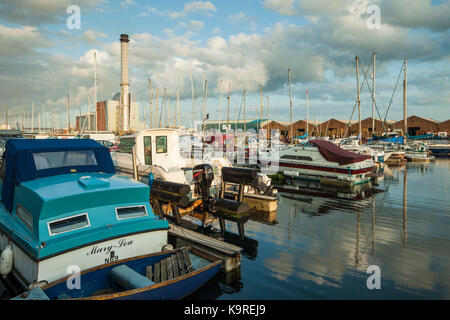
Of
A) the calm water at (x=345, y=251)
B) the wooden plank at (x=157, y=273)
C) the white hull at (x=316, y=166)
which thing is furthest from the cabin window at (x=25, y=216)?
the white hull at (x=316, y=166)

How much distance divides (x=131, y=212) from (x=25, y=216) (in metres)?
2.06

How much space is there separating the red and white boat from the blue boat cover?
51.9ft

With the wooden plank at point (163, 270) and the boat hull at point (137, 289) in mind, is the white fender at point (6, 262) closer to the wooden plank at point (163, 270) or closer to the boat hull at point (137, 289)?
the boat hull at point (137, 289)

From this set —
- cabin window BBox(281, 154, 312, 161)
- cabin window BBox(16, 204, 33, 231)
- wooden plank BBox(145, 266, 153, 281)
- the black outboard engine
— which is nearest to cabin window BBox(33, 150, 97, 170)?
cabin window BBox(16, 204, 33, 231)

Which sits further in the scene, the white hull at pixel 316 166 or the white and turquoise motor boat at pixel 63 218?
the white hull at pixel 316 166

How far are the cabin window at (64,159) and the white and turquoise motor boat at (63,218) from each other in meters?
0.03

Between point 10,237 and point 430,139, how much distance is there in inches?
2704

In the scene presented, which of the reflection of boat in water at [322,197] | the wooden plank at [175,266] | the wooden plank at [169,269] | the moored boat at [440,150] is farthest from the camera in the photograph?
the moored boat at [440,150]

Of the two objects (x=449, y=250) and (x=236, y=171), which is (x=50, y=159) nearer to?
(x=236, y=171)

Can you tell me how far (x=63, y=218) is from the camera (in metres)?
5.38

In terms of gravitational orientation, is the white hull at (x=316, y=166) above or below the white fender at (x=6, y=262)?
above

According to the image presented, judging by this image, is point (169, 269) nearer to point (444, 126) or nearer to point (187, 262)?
point (187, 262)

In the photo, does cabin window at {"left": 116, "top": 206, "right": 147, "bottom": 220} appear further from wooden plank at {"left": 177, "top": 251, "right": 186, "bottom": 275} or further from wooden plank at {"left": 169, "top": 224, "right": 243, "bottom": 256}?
wooden plank at {"left": 169, "top": 224, "right": 243, "bottom": 256}

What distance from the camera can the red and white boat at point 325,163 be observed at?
18969 mm
